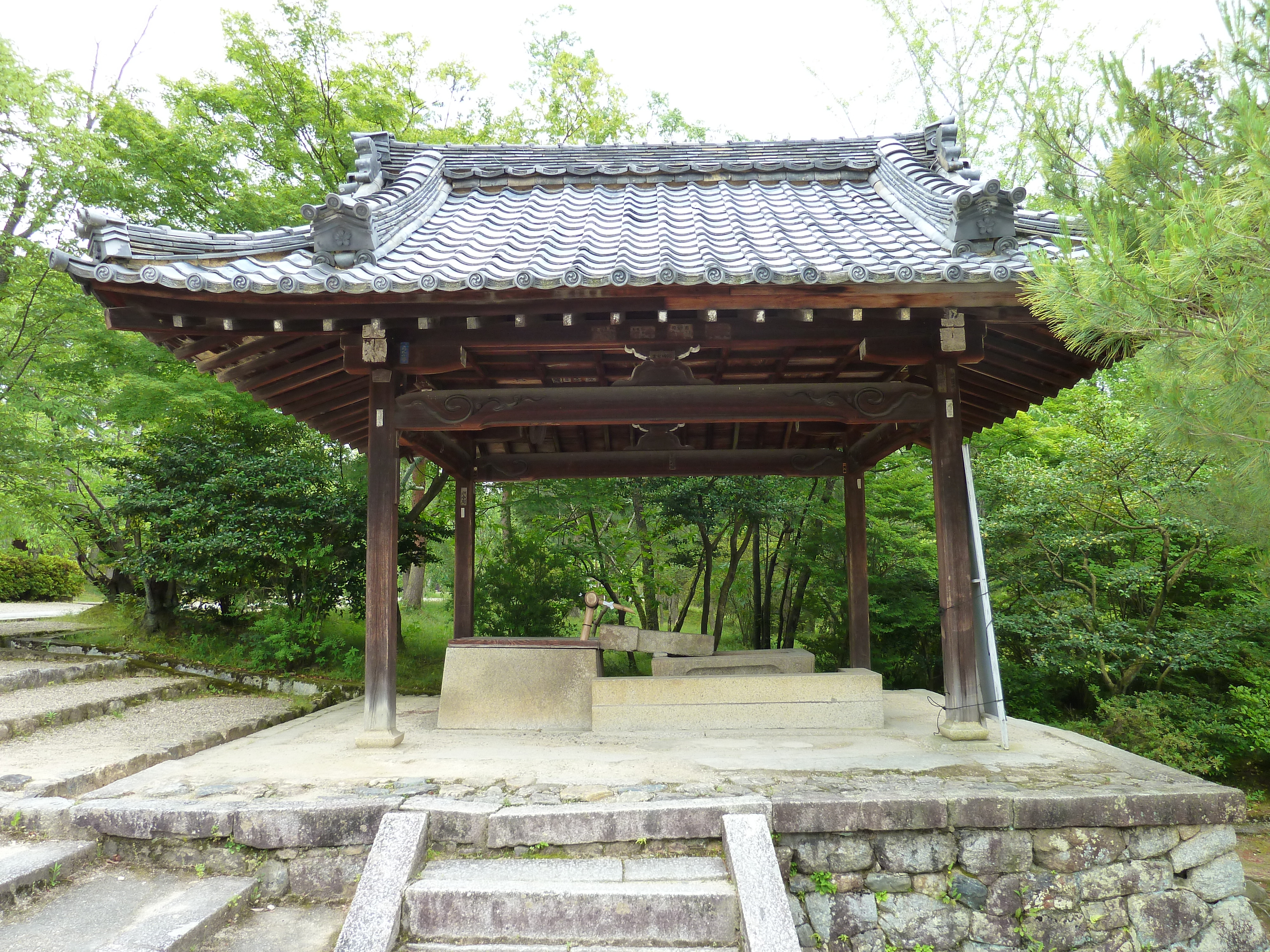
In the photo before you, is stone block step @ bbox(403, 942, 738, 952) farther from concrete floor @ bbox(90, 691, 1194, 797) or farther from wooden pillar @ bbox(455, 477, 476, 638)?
wooden pillar @ bbox(455, 477, 476, 638)

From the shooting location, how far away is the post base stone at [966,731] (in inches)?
202

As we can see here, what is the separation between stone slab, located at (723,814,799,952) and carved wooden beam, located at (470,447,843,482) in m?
4.76

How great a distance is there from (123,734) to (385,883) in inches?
158

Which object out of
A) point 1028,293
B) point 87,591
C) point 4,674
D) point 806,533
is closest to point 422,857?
point 1028,293

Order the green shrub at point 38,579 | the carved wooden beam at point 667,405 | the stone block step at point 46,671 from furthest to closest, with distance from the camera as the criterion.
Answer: the green shrub at point 38,579
the stone block step at point 46,671
the carved wooden beam at point 667,405

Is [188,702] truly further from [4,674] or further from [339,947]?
[339,947]

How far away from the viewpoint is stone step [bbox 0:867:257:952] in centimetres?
293

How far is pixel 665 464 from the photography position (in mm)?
8023

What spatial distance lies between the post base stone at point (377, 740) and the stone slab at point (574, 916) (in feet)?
6.56

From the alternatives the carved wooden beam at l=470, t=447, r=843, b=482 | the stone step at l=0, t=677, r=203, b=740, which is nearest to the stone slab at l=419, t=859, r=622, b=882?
the stone step at l=0, t=677, r=203, b=740

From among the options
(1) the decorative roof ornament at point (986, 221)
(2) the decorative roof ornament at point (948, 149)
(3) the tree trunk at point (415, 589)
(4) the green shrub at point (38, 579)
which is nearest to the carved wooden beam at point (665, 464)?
(2) the decorative roof ornament at point (948, 149)

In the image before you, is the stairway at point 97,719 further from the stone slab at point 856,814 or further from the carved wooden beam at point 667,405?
the stone slab at point 856,814

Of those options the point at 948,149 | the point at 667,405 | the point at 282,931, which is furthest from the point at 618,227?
the point at 282,931

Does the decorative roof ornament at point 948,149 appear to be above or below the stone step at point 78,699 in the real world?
above
